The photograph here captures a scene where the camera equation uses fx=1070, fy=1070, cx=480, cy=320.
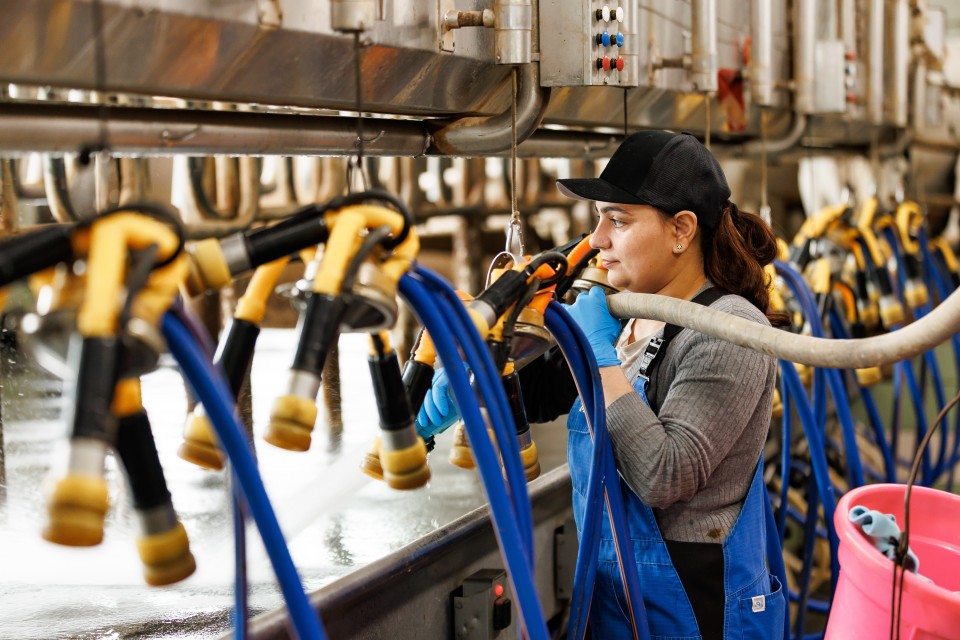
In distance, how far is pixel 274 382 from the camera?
349 centimetres

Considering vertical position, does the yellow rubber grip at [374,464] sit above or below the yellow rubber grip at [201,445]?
below

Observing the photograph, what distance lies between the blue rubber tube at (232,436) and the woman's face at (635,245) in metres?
0.86

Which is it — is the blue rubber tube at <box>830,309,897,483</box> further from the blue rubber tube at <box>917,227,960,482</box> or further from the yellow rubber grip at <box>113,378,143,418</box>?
the yellow rubber grip at <box>113,378,143,418</box>

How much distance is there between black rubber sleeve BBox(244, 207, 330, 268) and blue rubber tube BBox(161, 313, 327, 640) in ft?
0.52

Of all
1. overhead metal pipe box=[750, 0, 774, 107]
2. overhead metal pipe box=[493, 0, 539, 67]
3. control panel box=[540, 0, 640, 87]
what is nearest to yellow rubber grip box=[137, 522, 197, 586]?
overhead metal pipe box=[493, 0, 539, 67]

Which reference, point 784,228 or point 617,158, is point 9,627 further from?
point 784,228

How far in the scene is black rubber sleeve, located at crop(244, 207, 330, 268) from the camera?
982 mm

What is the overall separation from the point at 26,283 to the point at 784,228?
5.25m

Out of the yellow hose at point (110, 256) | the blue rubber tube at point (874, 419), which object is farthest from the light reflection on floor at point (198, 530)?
the blue rubber tube at point (874, 419)

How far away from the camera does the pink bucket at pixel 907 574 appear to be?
1302mm

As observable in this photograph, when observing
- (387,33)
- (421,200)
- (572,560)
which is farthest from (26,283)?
(421,200)

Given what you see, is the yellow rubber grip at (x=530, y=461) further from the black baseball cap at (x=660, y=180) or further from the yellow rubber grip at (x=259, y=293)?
the yellow rubber grip at (x=259, y=293)

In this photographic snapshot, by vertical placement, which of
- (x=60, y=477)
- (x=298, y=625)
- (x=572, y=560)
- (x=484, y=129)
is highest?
(x=484, y=129)

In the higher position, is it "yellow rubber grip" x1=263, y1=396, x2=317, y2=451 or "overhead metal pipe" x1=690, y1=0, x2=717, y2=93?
"overhead metal pipe" x1=690, y1=0, x2=717, y2=93
